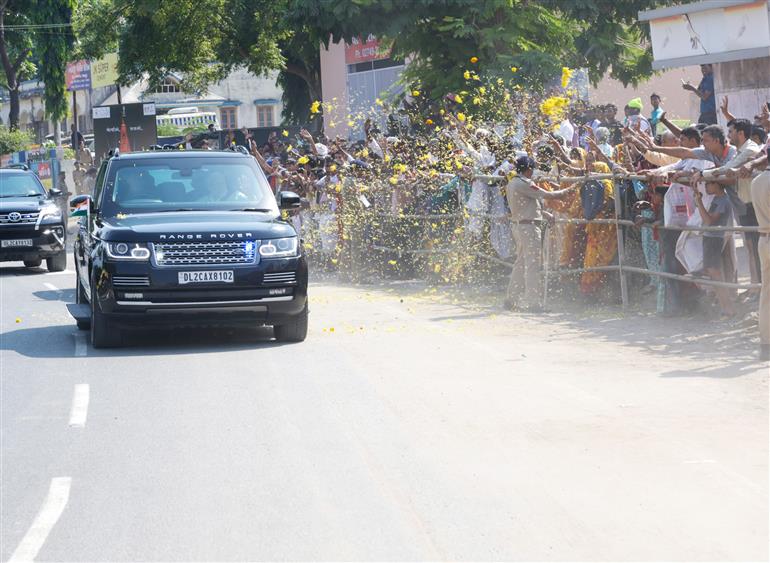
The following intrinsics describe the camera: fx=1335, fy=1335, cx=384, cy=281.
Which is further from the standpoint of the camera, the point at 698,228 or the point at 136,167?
the point at 136,167

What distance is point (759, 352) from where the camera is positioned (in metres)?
10.6

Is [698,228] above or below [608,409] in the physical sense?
above

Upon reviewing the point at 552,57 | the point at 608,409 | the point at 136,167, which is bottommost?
the point at 608,409

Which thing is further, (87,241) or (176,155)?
(87,241)

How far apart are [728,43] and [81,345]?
9641 mm

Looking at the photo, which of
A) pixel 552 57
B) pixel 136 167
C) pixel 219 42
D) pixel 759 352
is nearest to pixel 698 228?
pixel 759 352

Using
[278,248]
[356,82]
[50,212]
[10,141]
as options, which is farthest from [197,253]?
[10,141]

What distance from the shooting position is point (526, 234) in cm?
1488

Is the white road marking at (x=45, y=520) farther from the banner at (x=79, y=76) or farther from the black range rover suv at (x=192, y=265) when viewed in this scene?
the banner at (x=79, y=76)

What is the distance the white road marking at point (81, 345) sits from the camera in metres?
12.8

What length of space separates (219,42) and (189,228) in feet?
102

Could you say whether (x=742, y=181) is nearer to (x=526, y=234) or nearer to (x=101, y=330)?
(x=526, y=234)

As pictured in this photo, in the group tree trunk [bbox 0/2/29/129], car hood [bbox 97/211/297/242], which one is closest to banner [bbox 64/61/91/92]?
tree trunk [bbox 0/2/29/129]

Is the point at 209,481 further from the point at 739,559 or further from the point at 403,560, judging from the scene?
the point at 739,559
